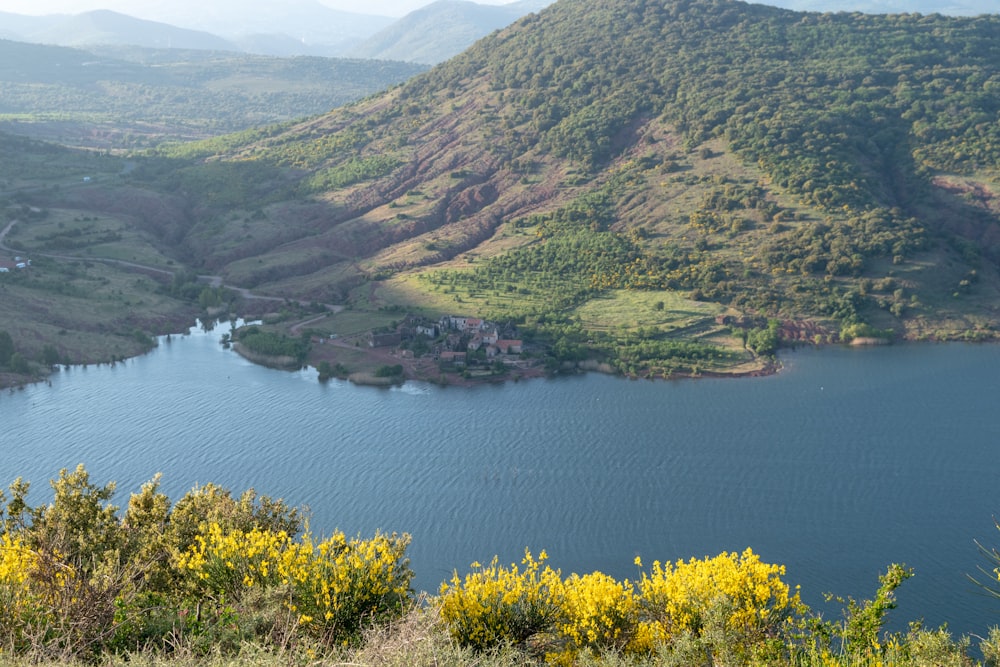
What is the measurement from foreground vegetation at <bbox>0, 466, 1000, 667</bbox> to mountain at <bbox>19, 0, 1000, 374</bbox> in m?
45.8

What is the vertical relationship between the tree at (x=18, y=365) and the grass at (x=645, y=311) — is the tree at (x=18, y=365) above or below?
below

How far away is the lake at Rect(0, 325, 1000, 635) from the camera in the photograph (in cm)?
4150

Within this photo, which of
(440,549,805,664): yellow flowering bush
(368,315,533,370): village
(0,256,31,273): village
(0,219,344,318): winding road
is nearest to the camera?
(440,549,805,664): yellow flowering bush

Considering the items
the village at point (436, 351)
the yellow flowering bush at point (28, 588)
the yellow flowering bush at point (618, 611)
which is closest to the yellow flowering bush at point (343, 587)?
the yellow flowering bush at point (618, 611)

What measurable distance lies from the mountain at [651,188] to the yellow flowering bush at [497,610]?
152 feet

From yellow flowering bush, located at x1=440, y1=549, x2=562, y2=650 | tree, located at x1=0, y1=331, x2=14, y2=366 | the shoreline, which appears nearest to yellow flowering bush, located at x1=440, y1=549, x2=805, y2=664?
yellow flowering bush, located at x1=440, y1=549, x2=562, y2=650

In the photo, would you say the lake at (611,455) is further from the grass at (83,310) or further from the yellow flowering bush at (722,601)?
the yellow flowering bush at (722,601)

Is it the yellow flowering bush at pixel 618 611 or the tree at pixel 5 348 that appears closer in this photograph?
the yellow flowering bush at pixel 618 611

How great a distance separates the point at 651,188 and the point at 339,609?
79389 mm

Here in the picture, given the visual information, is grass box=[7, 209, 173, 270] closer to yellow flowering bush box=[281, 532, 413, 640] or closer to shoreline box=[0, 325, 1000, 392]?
shoreline box=[0, 325, 1000, 392]

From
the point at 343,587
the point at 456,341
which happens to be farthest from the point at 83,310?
the point at 343,587

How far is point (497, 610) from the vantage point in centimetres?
2072

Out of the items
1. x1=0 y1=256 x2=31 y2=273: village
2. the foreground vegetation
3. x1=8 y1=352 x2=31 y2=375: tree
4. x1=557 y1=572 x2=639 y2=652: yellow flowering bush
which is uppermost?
the foreground vegetation

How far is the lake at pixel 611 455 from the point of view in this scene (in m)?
41.5
